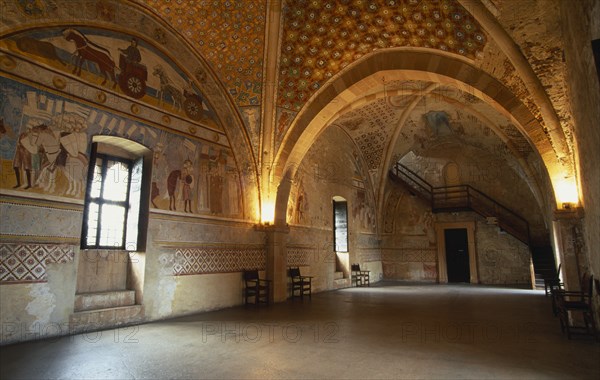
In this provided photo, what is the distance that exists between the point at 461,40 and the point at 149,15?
6.12 metres

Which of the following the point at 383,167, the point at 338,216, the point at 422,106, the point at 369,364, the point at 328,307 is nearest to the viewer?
the point at 369,364

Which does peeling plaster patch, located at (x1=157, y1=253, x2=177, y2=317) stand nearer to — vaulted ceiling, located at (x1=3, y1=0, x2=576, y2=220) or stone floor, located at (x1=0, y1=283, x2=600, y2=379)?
stone floor, located at (x1=0, y1=283, x2=600, y2=379)

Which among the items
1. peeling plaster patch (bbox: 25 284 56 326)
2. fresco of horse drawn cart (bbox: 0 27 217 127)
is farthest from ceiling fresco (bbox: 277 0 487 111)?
peeling plaster patch (bbox: 25 284 56 326)

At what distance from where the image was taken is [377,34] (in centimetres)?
782

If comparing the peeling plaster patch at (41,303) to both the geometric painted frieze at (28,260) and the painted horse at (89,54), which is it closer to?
the geometric painted frieze at (28,260)

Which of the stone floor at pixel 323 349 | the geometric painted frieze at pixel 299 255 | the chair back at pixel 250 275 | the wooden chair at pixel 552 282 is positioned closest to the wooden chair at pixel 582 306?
the stone floor at pixel 323 349

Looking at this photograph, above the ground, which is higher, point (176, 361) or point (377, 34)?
point (377, 34)

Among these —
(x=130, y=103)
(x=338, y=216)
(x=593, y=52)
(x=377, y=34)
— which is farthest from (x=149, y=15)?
(x=338, y=216)

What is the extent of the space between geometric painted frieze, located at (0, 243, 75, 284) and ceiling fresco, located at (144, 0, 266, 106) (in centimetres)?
484

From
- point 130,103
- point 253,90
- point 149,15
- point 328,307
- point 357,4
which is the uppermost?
point 357,4

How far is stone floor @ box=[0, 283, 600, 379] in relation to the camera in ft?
12.5

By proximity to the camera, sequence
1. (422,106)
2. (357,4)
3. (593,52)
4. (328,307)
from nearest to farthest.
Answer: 1. (593,52)
2. (357,4)
3. (328,307)
4. (422,106)

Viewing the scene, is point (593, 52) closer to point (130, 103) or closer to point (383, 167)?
point (130, 103)

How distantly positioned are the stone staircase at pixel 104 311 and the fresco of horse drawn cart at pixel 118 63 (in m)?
3.70
